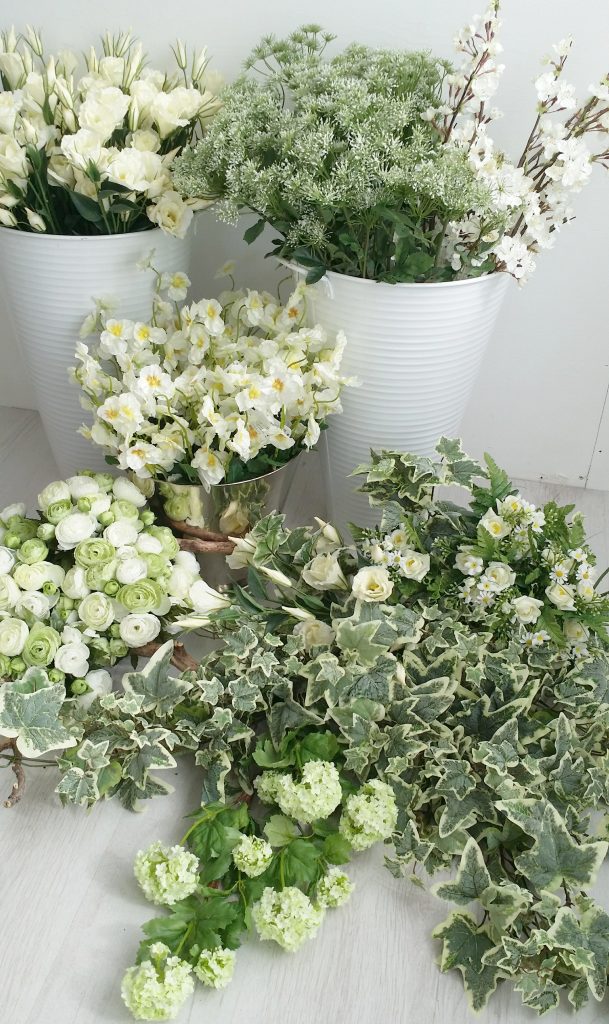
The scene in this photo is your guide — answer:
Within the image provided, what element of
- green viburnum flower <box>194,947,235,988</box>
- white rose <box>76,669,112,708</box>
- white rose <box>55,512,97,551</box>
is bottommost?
green viburnum flower <box>194,947,235,988</box>

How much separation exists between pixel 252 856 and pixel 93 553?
0.44m

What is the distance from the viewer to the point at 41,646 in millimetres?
1141

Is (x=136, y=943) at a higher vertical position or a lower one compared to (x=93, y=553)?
lower

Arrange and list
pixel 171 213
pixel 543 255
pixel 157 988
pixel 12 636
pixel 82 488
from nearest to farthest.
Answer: pixel 157 988 < pixel 12 636 < pixel 82 488 < pixel 171 213 < pixel 543 255

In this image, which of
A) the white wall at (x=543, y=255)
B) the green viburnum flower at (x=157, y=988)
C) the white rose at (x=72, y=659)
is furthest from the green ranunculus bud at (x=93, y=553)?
the white wall at (x=543, y=255)

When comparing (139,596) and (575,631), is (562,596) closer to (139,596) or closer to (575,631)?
(575,631)

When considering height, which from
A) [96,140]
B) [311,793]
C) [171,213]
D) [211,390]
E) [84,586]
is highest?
[96,140]

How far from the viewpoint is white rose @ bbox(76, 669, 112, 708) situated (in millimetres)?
1165

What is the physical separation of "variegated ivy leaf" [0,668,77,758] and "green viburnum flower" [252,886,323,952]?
0.31 metres

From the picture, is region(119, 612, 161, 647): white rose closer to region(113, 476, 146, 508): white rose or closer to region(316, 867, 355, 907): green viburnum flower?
region(113, 476, 146, 508): white rose

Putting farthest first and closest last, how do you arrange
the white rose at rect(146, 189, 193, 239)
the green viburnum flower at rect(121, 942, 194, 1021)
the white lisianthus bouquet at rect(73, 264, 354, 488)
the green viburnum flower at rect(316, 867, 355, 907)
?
the white rose at rect(146, 189, 193, 239) → the white lisianthus bouquet at rect(73, 264, 354, 488) → the green viburnum flower at rect(316, 867, 355, 907) → the green viburnum flower at rect(121, 942, 194, 1021)

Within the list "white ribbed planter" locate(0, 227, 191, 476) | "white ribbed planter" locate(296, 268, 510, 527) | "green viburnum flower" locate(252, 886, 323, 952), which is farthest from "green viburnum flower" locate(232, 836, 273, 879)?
"white ribbed planter" locate(0, 227, 191, 476)

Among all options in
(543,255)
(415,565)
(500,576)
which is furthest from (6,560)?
(543,255)

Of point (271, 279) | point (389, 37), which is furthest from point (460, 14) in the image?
point (271, 279)
